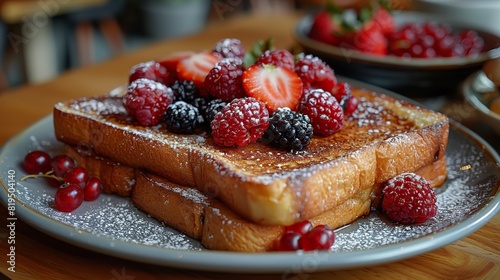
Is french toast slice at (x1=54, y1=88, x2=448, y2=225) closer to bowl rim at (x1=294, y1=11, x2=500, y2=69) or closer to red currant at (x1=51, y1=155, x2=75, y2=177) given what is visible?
red currant at (x1=51, y1=155, x2=75, y2=177)

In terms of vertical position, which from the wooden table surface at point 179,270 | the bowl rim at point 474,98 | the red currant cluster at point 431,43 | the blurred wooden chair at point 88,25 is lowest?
the blurred wooden chair at point 88,25

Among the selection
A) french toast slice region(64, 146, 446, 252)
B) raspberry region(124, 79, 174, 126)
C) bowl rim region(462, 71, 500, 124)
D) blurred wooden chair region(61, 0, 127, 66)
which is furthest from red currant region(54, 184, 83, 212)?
blurred wooden chair region(61, 0, 127, 66)

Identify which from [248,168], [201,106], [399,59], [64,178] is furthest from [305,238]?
[399,59]

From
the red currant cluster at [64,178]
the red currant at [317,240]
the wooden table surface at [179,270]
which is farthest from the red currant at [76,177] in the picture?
the red currant at [317,240]

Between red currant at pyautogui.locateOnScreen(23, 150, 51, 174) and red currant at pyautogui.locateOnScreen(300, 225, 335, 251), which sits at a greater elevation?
red currant at pyautogui.locateOnScreen(300, 225, 335, 251)

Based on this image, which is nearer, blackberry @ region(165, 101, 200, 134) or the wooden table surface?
the wooden table surface

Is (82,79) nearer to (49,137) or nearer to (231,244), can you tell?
(49,137)

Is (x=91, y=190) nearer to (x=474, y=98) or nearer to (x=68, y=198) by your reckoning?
(x=68, y=198)

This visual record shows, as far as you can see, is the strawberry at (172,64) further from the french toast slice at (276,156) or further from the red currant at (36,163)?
the red currant at (36,163)
